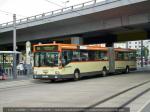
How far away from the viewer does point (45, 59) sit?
89.9 ft

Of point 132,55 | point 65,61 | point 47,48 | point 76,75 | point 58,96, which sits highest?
point 47,48

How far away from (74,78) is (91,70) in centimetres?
329

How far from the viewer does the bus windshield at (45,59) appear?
2709cm

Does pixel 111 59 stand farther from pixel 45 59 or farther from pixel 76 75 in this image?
pixel 45 59

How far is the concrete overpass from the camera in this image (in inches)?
1453

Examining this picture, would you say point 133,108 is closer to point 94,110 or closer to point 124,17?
point 94,110

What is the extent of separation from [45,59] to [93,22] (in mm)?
16589

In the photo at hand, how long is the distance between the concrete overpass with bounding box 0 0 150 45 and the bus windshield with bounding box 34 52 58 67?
10.8 meters

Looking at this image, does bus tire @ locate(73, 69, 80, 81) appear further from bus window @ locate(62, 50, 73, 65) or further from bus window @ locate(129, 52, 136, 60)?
bus window @ locate(129, 52, 136, 60)

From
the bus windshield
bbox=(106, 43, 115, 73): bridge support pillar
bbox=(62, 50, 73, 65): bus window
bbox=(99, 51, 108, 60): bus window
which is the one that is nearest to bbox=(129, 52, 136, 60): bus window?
bbox=(106, 43, 115, 73): bridge support pillar

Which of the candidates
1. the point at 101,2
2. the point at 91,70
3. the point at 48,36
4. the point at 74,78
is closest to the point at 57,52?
the point at 74,78

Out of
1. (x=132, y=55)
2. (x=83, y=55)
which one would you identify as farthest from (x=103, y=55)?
(x=132, y=55)

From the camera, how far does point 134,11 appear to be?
3725 cm

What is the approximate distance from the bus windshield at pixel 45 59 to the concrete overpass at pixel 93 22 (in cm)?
1076
